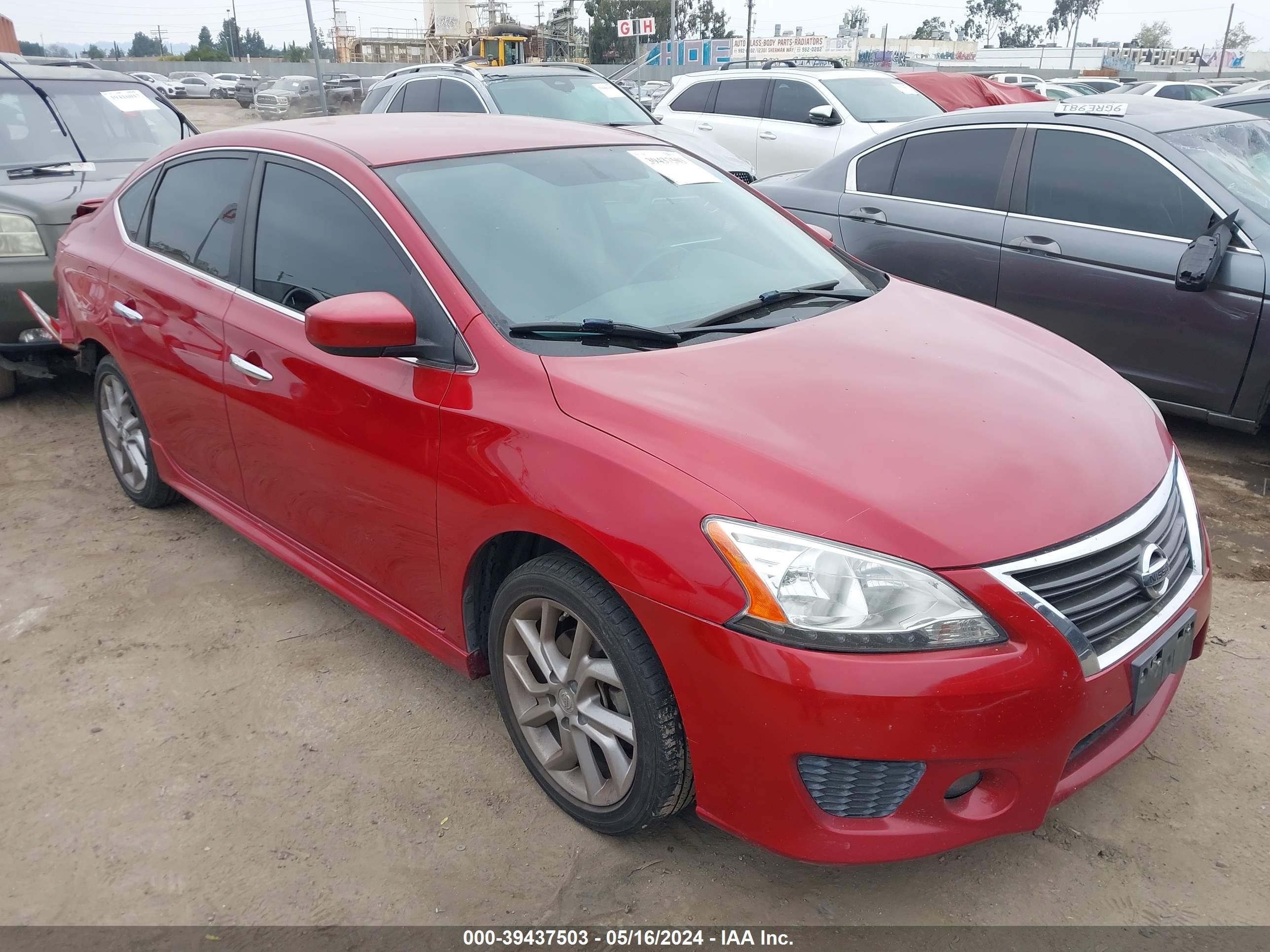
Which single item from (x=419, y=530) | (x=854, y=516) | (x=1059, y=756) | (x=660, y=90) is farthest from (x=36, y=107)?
(x=660, y=90)

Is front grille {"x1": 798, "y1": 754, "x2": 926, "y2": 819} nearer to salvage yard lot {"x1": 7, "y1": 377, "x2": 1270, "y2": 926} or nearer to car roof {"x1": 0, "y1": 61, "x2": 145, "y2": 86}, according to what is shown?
salvage yard lot {"x1": 7, "y1": 377, "x2": 1270, "y2": 926}

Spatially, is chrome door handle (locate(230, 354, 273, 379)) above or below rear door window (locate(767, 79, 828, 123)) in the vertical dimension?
below

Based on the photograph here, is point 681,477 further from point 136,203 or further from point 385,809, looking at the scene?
point 136,203

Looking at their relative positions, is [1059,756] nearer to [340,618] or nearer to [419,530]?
[419,530]

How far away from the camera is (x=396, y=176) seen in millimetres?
2846

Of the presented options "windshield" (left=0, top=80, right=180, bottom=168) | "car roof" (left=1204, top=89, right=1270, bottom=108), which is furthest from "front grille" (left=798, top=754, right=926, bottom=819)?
"windshield" (left=0, top=80, right=180, bottom=168)

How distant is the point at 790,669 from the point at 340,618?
2147mm

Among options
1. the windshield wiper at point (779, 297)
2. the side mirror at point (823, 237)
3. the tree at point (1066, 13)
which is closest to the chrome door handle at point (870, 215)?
the side mirror at point (823, 237)

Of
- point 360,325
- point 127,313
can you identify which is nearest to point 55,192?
point 127,313

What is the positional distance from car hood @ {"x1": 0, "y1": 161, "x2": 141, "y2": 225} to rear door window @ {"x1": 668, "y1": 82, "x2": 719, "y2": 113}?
672 centimetres

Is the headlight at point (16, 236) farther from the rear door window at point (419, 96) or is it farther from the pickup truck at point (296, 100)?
the pickup truck at point (296, 100)

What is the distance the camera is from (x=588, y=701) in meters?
2.38

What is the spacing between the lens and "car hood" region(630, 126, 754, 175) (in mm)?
8305

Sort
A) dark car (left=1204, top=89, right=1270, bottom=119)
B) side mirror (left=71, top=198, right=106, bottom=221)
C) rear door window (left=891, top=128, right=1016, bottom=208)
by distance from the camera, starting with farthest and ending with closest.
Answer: dark car (left=1204, top=89, right=1270, bottom=119) → rear door window (left=891, top=128, right=1016, bottom=208) → side mirror (left=71, top=198, right=106, bottom=221)
